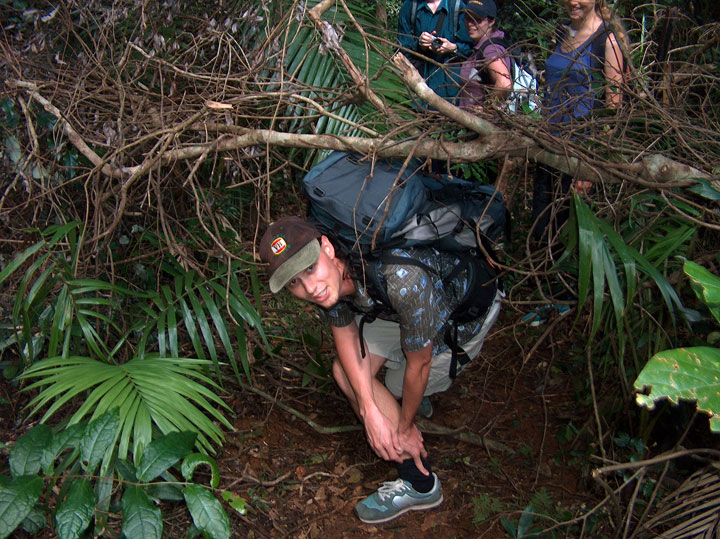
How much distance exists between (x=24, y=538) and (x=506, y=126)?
228cm

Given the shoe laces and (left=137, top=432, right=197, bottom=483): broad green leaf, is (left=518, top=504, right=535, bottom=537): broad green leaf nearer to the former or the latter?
the shoe laces

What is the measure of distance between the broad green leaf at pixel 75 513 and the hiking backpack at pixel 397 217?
1087 mm

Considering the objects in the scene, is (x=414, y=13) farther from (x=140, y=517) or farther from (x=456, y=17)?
(x=140, y=517)

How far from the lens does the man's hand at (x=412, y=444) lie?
8.67 feet

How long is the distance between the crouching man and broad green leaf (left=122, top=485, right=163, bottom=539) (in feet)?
2.56

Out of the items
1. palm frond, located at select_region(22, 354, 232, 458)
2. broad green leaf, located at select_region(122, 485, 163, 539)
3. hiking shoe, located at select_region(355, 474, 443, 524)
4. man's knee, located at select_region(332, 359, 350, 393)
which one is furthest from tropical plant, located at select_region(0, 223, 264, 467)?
hiking shoe, located at select_region(355, 474, 443, 524)

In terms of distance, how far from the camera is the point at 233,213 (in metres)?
3.45

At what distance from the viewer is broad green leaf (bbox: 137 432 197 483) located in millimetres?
1990

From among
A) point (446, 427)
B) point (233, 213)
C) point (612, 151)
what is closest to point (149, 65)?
point (233, 213)

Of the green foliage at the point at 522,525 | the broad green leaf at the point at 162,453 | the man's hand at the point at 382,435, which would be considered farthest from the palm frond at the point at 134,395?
the green foliage at the point at 522,525

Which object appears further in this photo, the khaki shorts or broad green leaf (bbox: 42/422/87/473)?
the khaki shorts

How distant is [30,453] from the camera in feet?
6.70

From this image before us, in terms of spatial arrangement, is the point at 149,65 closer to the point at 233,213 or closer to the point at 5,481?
the point at 233,213

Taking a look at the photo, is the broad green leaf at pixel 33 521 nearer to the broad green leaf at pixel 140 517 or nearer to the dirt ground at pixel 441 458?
the broad green leaf at pixel 140 517
